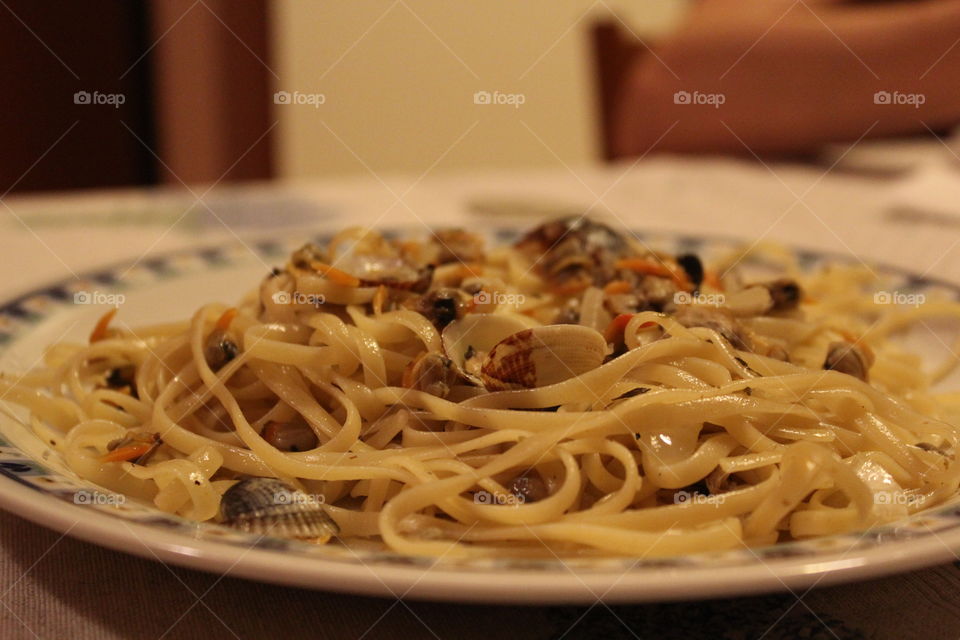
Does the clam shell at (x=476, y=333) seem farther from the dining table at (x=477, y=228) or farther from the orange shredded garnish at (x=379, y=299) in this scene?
the dining table at (x=477, y=228)

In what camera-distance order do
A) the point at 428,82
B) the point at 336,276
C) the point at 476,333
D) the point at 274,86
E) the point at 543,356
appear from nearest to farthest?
the point at 543,356, the point at 476,333, the point at 336,276, the point at 274,86, the point at 428,82

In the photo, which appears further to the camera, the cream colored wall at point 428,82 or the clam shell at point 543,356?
the cream colored wall at point 428,82

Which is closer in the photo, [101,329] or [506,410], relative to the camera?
[506,410]

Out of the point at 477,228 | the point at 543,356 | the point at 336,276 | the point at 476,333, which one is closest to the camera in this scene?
the point at 543,356

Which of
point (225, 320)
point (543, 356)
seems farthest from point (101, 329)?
point (543, 356)

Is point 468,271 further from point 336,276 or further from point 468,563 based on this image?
point 468,563

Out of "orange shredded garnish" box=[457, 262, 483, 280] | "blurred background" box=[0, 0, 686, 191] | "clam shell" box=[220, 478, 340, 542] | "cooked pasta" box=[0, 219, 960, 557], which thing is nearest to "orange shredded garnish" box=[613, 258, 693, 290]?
"cooked pasta" box=[0, 219, 960, 557]

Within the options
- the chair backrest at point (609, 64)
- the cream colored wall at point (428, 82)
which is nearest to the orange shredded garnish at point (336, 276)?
the chair backrest at point (609, 64)
